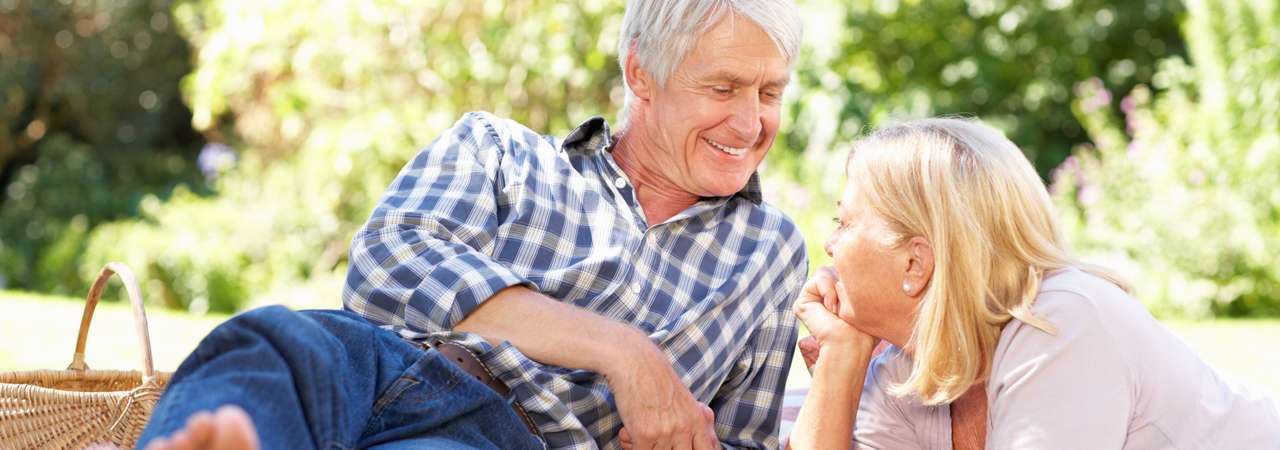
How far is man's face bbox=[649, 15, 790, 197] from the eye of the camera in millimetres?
2703

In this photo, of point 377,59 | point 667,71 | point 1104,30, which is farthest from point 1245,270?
point 667,71

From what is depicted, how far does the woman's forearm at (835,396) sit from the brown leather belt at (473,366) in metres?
0.52

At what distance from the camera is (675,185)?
2887 millimetres

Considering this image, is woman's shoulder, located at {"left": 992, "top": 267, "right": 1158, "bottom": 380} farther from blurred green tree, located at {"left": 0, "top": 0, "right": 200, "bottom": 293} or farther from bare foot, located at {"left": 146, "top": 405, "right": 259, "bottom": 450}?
blurred green tree, located at {"left": 0, "top": 0, "right": 200, "bottom": 293}

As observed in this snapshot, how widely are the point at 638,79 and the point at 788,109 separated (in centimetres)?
543

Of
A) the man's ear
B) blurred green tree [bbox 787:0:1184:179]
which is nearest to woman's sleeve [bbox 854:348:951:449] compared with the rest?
the man's ear

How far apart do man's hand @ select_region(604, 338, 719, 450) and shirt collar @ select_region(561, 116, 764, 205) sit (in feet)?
1.99

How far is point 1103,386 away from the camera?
2.01 m

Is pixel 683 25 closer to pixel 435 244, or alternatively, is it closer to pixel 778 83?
pixel 778 83

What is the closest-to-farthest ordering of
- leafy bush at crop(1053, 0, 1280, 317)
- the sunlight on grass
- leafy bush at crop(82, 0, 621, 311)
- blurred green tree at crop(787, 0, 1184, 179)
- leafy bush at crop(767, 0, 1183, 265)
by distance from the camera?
1. the sunlight on grass
2. leafy bush at crop(1053, 0, 1280, 317)
3. leafy bush at crop(82, 0, 621, 311)
4. leafy bush at crop(767, 0, 1183, 265)
5. blurred green tree at crop(787, 0, 1184, 179)

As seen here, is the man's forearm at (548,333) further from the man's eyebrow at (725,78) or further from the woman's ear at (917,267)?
the man's eyebrow at (725,78)

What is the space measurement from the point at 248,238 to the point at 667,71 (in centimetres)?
653

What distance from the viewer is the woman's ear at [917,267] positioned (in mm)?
2223

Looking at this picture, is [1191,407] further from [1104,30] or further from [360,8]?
[1104,30]
